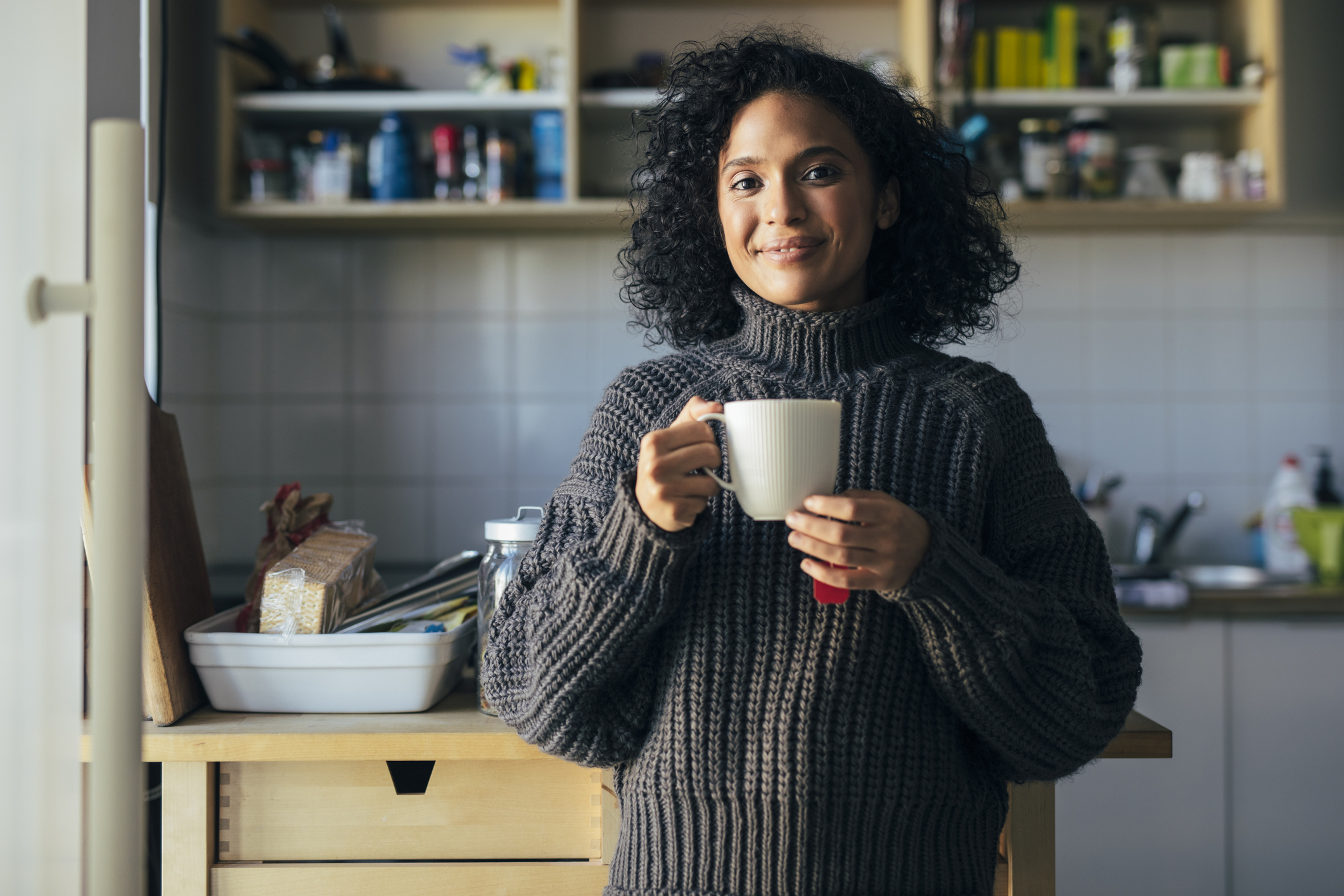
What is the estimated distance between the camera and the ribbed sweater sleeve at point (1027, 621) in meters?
0.69

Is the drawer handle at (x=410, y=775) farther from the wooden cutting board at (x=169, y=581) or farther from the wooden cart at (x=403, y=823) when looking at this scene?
the wooden cutting board at (x=169, y=581)

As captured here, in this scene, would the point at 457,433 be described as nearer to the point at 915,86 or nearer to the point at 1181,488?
the point at 915,86

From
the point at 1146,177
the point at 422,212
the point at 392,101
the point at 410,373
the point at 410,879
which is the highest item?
the point at 392,101

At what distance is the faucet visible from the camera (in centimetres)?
214

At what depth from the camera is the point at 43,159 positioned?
526mm

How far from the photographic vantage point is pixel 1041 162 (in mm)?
2080

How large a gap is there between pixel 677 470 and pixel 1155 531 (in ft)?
6.02

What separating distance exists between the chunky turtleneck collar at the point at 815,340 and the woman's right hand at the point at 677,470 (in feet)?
0.63

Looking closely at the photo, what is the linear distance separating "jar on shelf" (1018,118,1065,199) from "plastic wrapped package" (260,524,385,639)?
1.61 metres

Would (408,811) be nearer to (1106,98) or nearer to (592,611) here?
(592,611)

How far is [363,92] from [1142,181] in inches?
66.2

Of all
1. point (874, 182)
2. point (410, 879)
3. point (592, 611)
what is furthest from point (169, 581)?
point (874, 182)

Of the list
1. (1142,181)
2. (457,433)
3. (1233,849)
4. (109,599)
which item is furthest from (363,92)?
(1233,849)

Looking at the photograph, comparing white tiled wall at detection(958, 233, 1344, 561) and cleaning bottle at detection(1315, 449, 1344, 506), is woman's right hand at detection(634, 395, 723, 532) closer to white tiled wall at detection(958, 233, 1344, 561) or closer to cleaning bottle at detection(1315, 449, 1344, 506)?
white tiled wall at detection(958, 233, 1344, 561)
